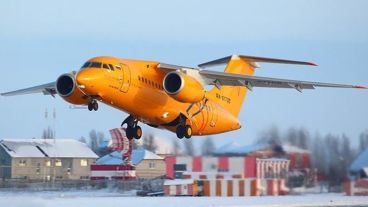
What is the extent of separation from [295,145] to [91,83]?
283 inches

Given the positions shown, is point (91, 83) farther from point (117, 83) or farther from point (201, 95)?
point (201, 95)

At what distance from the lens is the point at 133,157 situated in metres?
36.2

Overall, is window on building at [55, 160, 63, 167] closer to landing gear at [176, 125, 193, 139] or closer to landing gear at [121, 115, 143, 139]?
landing gear at [121, 115, 143, 139]

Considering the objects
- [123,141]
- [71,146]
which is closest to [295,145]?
[123,141]

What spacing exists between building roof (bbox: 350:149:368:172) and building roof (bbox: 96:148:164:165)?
6626mm

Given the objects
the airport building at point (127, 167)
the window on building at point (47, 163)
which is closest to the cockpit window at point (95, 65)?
the airport building at point (127, 167)

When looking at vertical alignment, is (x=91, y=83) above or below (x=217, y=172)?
above

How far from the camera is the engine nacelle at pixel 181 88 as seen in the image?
908 inches

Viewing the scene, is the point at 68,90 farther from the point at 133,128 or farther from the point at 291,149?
the point at 291,149

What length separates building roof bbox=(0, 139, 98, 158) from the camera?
38750 millimetres

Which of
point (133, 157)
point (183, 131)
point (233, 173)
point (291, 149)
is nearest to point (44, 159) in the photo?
point (133, 157)

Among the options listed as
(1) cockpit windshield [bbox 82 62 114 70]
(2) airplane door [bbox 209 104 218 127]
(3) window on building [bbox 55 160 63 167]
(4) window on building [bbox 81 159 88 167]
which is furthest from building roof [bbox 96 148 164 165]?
(1) cockpit windshield [bbox 82 62 114 70]

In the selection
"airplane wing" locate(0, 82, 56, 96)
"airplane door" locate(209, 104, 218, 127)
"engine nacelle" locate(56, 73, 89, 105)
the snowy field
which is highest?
"airplane wing" locate(0, 82, 56, 96)

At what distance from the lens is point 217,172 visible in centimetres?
2645
